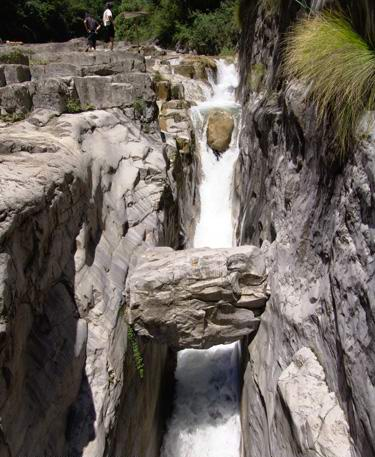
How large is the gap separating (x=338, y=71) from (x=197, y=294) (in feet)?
9.28

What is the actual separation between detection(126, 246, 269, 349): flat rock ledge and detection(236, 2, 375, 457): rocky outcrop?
0.26 meters

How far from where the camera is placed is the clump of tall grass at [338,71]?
272cm

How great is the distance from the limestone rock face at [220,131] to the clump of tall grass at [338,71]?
5952mm

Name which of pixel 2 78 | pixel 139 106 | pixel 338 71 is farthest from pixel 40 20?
pixel 338 71

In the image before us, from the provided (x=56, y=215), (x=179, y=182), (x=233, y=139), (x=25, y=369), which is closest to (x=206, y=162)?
(x=233, y=139)

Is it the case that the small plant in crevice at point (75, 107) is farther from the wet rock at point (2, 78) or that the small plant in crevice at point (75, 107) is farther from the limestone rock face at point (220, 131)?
the limestone rock face at point (220, 131)

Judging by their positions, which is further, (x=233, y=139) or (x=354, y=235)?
(x=233, y=139)

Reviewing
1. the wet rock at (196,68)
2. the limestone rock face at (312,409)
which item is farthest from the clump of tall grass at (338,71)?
the wet rock at (196,68)

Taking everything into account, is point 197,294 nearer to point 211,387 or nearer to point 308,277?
point 308,277

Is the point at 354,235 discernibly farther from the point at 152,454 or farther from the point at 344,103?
the point at 152,454

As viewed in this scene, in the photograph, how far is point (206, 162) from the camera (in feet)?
32.0

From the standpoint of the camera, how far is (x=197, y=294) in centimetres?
439

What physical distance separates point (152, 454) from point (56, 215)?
377 centimetres

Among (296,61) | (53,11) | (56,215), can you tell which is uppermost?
(53,11)
